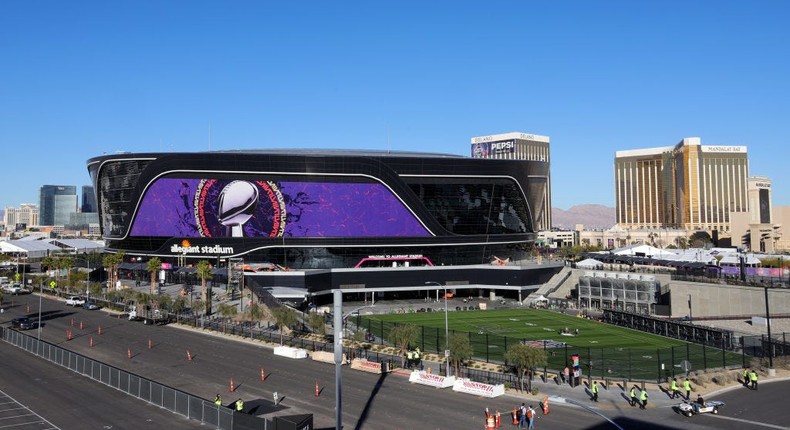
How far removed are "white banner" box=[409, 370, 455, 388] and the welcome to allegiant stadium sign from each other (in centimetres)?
7427

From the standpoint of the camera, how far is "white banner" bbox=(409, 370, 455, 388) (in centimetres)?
4731

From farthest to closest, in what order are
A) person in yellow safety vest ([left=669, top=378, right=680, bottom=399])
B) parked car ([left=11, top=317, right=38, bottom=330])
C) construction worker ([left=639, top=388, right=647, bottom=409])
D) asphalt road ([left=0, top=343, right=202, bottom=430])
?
parked car ([left=11, top=317, right=38, bottom=330]), person in yellow safety vest ([left=669, top=378, right=680, bottom=399]), construction worker ([left=639, top=388, right=647, bottom=409]), asphalt road ([left=0, top=343, right=202, bottom=430])

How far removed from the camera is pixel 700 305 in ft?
284

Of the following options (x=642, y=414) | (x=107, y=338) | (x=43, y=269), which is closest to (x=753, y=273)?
(x=642, y=414)

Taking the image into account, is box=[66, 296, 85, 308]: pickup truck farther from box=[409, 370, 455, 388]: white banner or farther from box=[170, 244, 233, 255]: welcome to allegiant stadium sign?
box=[409, 370, 455, 388]: white banner

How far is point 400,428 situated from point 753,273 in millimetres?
93607

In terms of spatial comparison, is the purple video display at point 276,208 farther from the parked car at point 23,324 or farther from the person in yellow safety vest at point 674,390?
the person in yellow safety vest at point 674,390

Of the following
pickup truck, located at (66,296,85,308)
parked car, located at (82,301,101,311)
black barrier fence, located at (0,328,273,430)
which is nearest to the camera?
black barrier fence, located at (0,328,273,430)

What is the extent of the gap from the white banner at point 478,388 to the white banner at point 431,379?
899 mm

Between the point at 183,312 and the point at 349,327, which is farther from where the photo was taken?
the point at 183,312

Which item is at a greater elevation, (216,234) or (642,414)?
(216,234)

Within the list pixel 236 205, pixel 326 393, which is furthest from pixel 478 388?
pixel 236 205

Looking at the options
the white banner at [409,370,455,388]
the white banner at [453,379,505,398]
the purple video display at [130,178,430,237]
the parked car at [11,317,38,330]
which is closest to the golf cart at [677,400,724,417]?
the white banner at [453,379,505,398]

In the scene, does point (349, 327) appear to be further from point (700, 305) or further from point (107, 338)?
point (700, 305)
